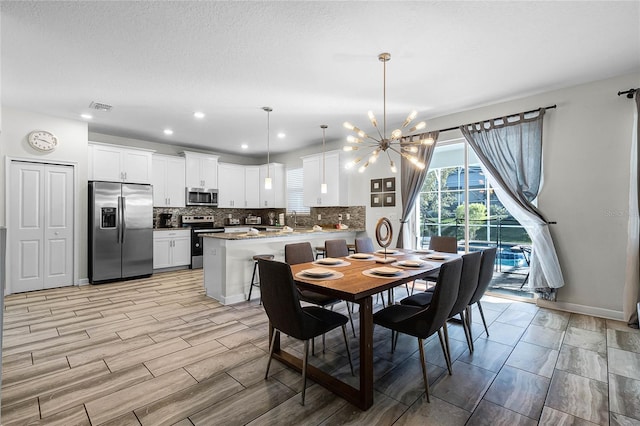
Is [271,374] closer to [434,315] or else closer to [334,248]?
[434,315]

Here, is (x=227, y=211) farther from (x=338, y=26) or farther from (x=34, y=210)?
(x=338, y=26)

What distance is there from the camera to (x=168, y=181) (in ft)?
20.6

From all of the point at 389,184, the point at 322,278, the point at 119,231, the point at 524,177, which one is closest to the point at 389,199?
the point at 389,184

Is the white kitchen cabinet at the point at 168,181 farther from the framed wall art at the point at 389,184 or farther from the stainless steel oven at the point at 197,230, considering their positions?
the framed wall art at the point at 389,184

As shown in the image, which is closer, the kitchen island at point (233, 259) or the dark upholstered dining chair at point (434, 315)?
the dark upholstered dining chair at point (434, 315)

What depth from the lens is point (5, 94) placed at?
12.4 feet

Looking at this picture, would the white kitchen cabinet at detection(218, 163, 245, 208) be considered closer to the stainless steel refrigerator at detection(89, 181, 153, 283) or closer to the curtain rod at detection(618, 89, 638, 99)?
the stainless steel refrigerator at detection(89, 181, 153, 283)

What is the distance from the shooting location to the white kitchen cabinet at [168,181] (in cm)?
613

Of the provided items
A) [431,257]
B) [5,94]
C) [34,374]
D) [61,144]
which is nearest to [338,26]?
[431,257]

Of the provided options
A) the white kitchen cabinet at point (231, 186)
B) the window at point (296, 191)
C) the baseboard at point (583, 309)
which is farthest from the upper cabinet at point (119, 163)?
the baseboard at point (583, 309)

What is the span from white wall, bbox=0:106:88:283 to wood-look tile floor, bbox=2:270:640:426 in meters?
1.66

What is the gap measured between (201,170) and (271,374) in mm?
5468

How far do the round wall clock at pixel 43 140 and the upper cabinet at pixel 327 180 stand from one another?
13.8ft

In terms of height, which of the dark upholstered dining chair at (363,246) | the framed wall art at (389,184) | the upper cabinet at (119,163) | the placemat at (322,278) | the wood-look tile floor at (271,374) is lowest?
the wood-look tile floor at (271,374)
